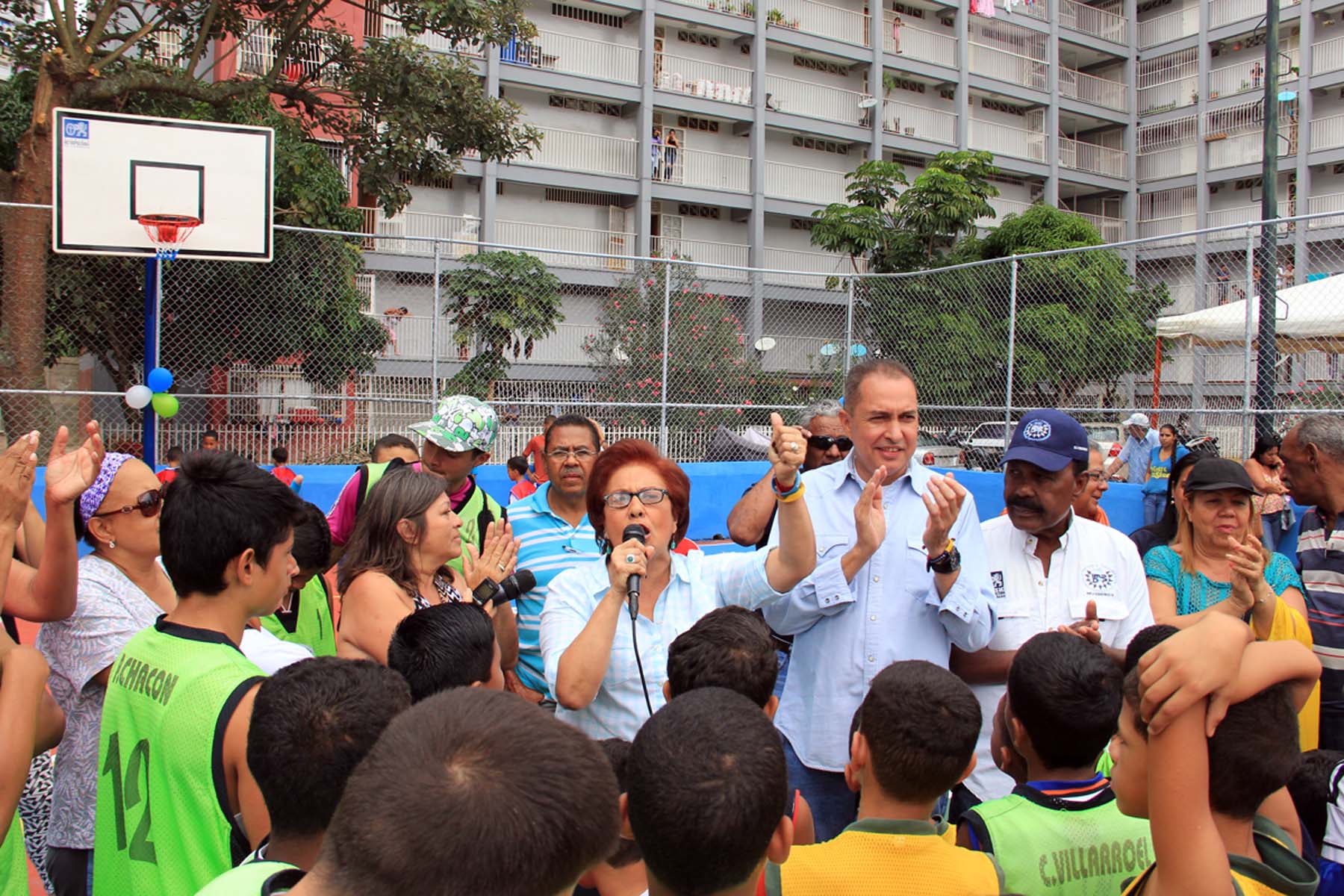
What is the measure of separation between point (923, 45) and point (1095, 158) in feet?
25.7

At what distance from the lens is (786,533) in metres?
2.79

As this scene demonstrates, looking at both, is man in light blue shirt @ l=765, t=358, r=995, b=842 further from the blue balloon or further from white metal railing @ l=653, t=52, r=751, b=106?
white metal railing @ l=653, t=52, r=751, b=106

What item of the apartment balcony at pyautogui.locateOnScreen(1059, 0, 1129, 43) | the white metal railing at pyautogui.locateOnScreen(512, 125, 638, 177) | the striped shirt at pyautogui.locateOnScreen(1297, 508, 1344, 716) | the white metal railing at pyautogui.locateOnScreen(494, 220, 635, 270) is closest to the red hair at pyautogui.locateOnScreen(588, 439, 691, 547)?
the striped shirt at pyautogui.locateOnScreen(1297, 508, 1344, 716)

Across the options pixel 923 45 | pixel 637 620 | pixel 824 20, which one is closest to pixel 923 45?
pixel 923 45

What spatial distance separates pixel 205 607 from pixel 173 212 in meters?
9.10

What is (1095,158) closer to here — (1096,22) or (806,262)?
(1096,22)

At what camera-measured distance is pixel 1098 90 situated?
1372 inches

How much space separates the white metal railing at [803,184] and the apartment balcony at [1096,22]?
11.3 metres

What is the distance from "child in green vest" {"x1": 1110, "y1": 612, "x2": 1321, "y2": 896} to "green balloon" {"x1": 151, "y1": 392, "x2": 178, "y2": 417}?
364 inches

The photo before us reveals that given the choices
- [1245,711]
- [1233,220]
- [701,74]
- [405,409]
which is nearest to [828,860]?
[1245,711]

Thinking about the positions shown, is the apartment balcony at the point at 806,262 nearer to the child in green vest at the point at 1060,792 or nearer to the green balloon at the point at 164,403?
the green balloon at the point at 164,403

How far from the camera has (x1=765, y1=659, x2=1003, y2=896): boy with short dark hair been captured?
1969 mm

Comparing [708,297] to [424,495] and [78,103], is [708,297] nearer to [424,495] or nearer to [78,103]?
[78,103]

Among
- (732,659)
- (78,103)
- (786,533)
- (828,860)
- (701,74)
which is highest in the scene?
(701,74)
